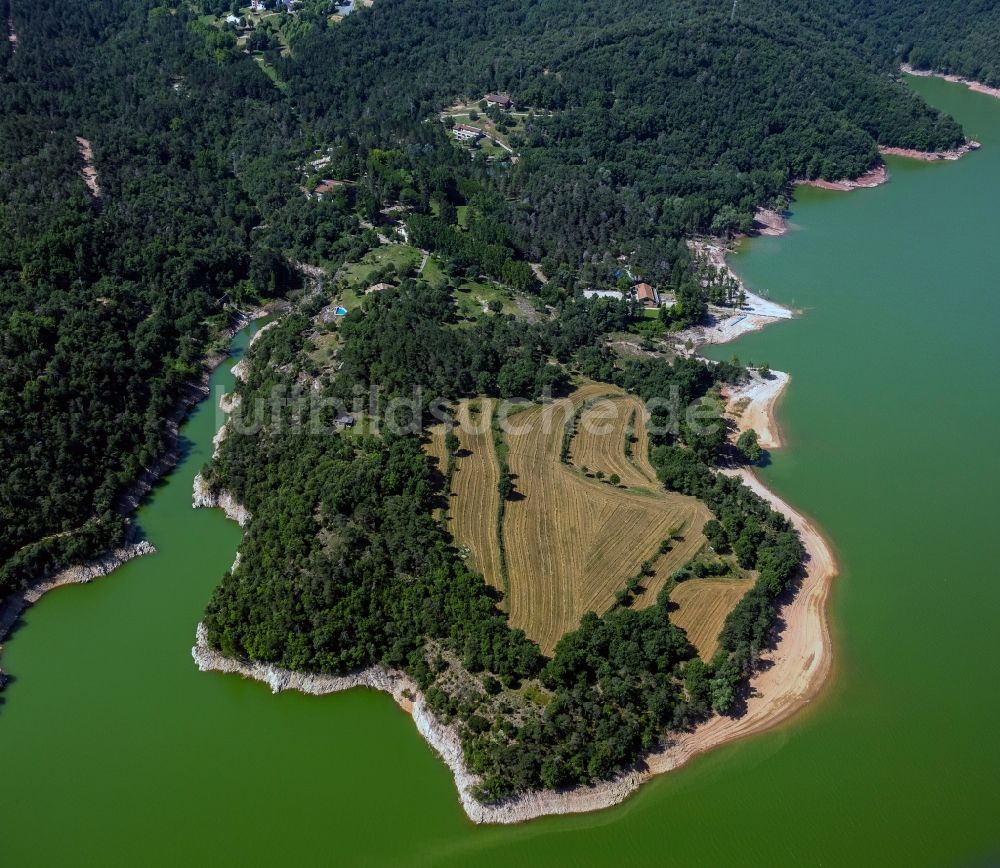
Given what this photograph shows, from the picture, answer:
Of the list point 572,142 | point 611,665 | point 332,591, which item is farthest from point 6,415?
point 572,142

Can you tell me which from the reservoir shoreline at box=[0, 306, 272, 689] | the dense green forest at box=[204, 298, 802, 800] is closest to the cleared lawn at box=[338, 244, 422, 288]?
the reservoir shoreline at box=[0, 306, 272, 689]

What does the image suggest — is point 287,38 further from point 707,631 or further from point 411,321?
point 707,631

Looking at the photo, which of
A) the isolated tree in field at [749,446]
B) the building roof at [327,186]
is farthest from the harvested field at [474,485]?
the building roof at [327,186]

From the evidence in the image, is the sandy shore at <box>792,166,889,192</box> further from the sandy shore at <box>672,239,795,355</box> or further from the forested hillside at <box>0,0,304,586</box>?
the forested hillside at <box>0,0,304,586</box>

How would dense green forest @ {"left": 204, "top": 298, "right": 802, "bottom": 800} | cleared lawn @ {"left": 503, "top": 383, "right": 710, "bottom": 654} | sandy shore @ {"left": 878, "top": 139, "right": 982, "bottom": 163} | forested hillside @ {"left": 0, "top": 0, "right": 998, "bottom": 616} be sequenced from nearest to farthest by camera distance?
dense green forest @ {"left": 204, "top": 298, "right": 802, "bottom": 800} < cleared lawn @ {"left": 503, "top": 383, "right": 710, "bottom": 654} < forested hillside @ {"left": 0, "top": 0, "right": 998, "bottom": 616} < sandy shore @ {"left": 878, "top": 139, "right": 982, "bottom": 163}

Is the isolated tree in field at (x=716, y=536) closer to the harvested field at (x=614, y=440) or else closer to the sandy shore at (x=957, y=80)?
the harvested field at (x=614, y=440)

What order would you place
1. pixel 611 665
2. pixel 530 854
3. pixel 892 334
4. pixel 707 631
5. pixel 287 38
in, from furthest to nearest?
pixel 287 38 < pixel 892 334 < pixel 707 631 < pixel 611 665 < pixel 530 854
